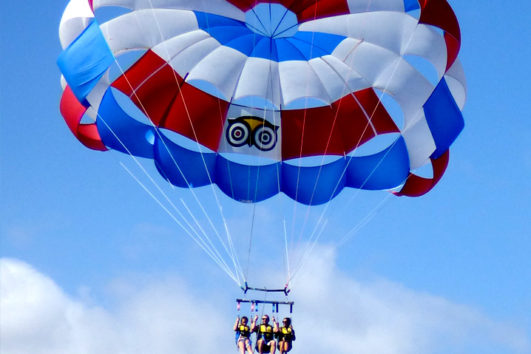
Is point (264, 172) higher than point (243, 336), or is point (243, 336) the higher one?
point (264, 172)

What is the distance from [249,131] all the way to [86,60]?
3115mm

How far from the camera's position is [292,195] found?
63.2ft

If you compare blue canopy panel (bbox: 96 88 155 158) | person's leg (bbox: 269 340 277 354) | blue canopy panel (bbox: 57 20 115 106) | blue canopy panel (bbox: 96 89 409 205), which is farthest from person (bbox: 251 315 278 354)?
blue canopy panel (bbox: 57 20 115 106)

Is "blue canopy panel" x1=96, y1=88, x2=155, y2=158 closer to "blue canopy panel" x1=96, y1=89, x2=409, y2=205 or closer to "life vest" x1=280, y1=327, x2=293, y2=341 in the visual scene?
"blue canopy panel" x1=96, y1=89, x2=409, y2=205

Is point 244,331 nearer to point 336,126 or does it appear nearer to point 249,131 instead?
point 249,131

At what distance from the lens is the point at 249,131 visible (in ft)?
62.6

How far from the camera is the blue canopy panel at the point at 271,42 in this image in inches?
728

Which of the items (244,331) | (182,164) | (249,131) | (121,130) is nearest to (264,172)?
(249,131)

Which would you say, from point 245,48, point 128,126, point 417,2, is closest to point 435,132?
point 417,2

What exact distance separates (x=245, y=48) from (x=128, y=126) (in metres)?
2.26

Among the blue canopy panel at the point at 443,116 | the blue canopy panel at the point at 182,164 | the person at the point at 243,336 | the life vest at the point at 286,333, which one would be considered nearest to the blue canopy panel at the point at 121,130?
the blue canopy panel at the point at 182,164

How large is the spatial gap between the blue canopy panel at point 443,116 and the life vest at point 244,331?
14.1ft

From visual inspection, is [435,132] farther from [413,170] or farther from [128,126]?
[128,126]

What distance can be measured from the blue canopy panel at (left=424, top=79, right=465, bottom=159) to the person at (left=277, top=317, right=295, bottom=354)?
151 inches
